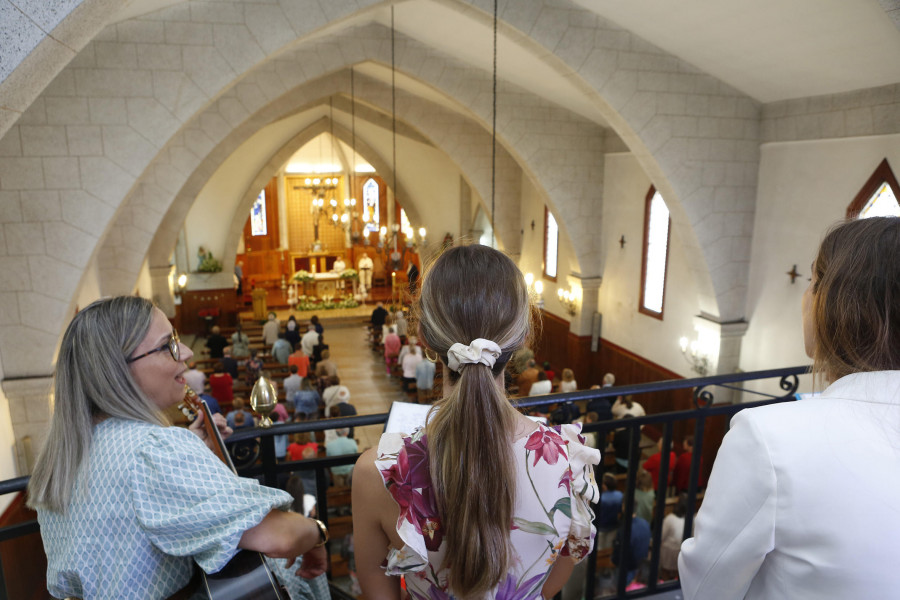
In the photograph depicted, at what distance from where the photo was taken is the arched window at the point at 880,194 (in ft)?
18.4

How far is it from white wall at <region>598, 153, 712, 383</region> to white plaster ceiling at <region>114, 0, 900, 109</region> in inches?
94.6

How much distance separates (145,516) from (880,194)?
6.75m

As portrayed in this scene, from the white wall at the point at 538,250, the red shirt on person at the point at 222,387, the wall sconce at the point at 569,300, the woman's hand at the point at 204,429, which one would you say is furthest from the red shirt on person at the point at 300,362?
the woman's hand at the point at 204,429

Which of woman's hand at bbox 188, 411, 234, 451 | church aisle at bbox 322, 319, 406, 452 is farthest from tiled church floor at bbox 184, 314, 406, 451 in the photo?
woman's hand at bbox 188, 411, 234, 451

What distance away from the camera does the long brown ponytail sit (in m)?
1.11

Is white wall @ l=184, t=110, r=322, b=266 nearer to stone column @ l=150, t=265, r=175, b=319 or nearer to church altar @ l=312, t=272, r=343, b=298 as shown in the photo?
stone column @ l=150, t=265, r=175, b=319

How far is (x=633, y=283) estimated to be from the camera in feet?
32.0

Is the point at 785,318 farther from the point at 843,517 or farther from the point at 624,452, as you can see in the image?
the point at 843,517

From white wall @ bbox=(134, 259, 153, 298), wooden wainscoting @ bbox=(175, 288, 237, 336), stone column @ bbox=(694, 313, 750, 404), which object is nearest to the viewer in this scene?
stone column @ bbox=(694, 313, 750, 404)

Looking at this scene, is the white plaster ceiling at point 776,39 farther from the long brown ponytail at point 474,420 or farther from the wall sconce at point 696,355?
the long brown ponytail at point 474,420

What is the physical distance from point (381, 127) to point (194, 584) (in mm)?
14950

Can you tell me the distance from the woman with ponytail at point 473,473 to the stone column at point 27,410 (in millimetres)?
5223

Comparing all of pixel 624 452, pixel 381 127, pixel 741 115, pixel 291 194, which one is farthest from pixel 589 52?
pixel 291 194

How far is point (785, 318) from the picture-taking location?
700 cm
